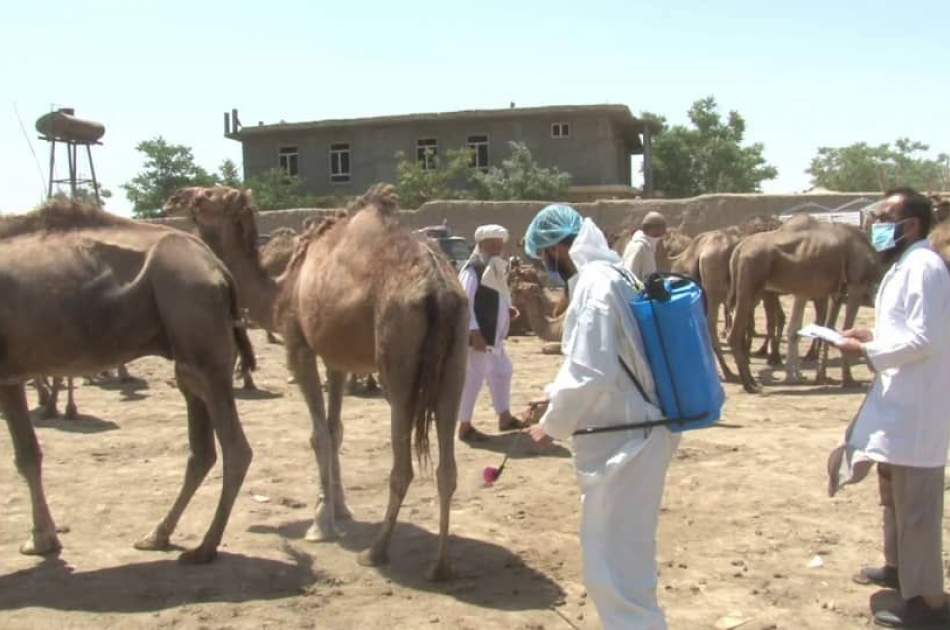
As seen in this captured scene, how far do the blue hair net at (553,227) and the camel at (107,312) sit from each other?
2.35 meters

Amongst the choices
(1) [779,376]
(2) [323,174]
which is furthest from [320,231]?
(2) [323,174]

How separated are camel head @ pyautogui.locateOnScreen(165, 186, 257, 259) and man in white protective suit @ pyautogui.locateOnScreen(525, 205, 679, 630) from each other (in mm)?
4234

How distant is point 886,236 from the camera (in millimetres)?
5586

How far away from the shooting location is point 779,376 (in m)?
15.1

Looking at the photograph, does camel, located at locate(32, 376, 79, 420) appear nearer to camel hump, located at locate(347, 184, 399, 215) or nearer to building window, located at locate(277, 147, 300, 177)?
camel hump, located at locate(347, 184, 399, 215)

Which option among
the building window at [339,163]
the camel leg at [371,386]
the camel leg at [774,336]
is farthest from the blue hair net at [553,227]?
the building window at [339,163]

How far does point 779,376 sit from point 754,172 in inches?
1605

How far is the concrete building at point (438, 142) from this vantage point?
4266cm

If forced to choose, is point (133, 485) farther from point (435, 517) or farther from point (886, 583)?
point (886, 583)

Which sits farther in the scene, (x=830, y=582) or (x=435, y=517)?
(x=435, y=517)

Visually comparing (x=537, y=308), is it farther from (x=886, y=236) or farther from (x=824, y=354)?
(x=886, y=236)

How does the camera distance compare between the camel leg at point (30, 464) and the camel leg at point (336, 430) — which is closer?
the camel leg at point (30, 464)

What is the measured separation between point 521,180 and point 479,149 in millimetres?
4063

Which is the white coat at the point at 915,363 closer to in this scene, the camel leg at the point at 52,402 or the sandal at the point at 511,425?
the sandal at the point at 511,425
